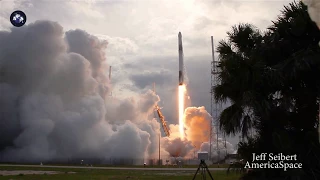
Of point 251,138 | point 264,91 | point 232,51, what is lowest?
point 251,138

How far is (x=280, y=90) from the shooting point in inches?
800

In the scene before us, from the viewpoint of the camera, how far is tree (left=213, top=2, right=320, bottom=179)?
61.8 feet

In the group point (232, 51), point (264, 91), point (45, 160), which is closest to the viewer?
point (264, 91)

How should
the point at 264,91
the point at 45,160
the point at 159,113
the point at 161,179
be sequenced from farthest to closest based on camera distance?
the point at 159,113
the point at 45,160
the point at 161,179
the point at 264,91

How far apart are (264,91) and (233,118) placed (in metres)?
2.38

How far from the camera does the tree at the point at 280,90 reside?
1883 centimetres

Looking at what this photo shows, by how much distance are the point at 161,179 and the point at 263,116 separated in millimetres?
22311

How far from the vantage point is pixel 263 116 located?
19.2 m

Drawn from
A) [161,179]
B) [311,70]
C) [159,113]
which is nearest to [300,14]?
[311,70]

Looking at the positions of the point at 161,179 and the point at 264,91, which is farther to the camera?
the point at 161,179

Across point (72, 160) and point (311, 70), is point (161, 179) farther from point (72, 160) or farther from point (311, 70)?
point (72, 160)

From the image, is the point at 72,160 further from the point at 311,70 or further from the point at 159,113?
the point at 311,70

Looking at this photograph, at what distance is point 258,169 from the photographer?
19734 mm

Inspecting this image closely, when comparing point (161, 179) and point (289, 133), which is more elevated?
point (289, 133)
